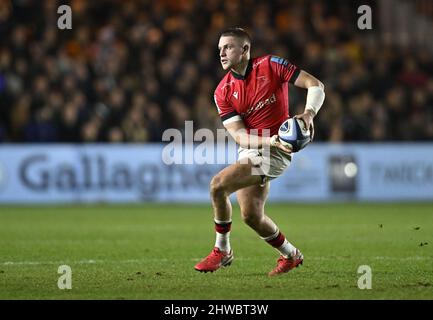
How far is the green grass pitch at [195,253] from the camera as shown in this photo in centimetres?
744

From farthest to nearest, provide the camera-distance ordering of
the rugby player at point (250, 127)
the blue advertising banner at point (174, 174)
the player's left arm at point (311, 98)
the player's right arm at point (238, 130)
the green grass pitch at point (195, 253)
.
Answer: the blue advertising banner at point (174, 174) → the rugby player at point (250, 127) → the player's right arm at point (238, 130) → the player's left arm at point (311, 98) → the green grass pitch at point (195, 253)

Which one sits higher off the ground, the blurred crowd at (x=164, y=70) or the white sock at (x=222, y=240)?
the blurred crowd at (x=164, y=70)

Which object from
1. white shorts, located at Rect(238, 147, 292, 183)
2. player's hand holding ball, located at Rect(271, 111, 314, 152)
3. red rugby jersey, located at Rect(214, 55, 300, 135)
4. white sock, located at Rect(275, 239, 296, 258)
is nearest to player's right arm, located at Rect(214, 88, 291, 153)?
red rugby jersey, located at Rect(214, 55, 300, 135)

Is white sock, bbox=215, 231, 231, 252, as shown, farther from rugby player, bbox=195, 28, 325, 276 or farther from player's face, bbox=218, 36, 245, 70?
player's face, bbox=218, 36, 245, 70

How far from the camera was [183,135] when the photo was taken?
18.4 m

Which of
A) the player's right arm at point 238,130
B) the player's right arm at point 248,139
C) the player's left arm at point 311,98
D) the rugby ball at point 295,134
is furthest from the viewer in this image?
the player's right arm at point 238,130

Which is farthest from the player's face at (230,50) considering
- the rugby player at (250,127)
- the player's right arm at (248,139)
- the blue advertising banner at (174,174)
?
the blue advertising banner at (174,174)

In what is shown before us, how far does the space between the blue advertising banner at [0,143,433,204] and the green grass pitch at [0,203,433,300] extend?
0.98m

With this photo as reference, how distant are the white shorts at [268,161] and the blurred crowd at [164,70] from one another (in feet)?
33.1

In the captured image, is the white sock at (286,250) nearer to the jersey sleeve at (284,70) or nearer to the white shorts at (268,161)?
the white shorts at (268,161)

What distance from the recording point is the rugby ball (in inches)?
302
